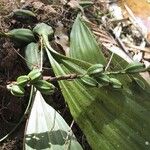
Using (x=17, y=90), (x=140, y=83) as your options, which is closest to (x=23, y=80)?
(x=17, y=90)

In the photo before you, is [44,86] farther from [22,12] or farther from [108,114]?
[22,12]

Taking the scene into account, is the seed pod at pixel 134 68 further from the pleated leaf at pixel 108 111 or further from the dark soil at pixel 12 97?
the dark soil at pixel 12 97

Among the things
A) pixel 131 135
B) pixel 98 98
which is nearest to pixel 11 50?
pixel 98 98

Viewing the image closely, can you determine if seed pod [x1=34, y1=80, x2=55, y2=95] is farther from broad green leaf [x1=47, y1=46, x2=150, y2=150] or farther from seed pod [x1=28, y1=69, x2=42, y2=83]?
broad green leaf [x1=47, y1=46, x2=150, y2=150]

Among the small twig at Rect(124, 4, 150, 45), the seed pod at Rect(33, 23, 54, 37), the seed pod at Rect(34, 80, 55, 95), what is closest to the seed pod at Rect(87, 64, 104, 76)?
the seed pod at Rect(34, 80, 55, 95)

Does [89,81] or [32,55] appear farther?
[32,55]

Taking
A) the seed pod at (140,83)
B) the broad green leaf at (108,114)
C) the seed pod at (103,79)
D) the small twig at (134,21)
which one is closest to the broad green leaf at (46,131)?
the broad green leaf at (108,114)

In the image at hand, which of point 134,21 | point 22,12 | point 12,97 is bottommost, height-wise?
point 12,97
